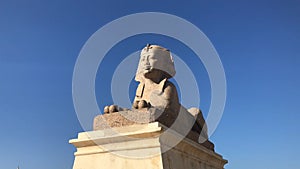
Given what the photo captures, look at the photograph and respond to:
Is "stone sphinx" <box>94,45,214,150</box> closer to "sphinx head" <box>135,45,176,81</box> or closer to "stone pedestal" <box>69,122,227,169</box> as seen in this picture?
"sphinx head" <box>135,45,176,81</box>

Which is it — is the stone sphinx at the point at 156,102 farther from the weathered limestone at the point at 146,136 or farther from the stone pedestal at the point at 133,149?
the stone pedestal at the point at 133,149

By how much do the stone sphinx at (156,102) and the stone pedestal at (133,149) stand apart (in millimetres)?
186

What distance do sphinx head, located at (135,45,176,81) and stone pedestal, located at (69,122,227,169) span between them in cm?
160

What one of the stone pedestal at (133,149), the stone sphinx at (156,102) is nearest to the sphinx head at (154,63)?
the stone sphinx at (156,102)

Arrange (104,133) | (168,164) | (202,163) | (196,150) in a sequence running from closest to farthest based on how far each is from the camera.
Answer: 1. (168,164)
2. (104,133)
3. (196,150)
4. (202,163)

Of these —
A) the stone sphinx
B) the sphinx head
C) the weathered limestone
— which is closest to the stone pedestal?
the weathered limestone

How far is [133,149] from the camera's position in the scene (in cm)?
434

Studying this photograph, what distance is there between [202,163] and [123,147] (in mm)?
2012

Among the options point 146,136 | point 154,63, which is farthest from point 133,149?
point 154,63

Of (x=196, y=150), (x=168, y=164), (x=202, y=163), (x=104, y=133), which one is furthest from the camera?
(x=202, y=163)

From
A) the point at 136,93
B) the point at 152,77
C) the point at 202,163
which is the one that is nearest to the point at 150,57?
the point at 152,77

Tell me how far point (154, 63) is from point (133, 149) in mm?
2050

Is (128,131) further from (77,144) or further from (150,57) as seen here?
(150,57)

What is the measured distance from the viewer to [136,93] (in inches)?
230
